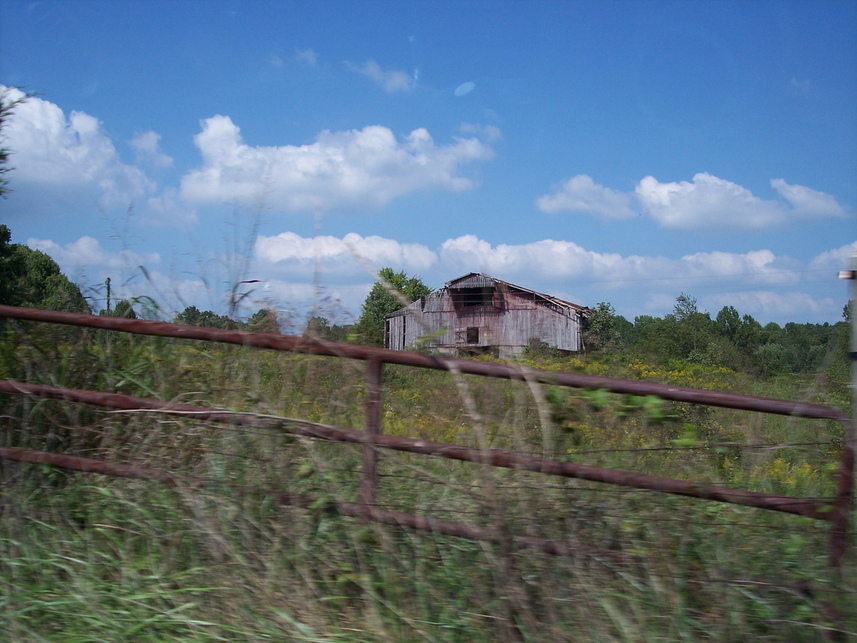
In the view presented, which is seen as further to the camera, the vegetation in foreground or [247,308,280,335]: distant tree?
[247,308,280,335]: distant tree

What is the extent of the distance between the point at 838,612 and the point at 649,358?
3195 millimetres

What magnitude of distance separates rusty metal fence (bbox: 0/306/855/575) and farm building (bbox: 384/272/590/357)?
33 centimetres

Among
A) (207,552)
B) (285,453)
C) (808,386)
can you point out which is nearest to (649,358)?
(808,386)

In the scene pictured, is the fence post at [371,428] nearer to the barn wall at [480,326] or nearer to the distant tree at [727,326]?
the barn wall at [480,326]

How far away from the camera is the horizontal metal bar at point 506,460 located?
2689mm

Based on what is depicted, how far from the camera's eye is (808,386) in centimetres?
326

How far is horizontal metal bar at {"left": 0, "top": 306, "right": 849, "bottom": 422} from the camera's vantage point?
2.69 m

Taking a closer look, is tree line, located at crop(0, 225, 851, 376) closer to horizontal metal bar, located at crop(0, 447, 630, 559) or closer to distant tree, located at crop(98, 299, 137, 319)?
distant tree, located at crop(98, 299, 137, 319)

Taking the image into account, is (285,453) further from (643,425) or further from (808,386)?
(808,386)

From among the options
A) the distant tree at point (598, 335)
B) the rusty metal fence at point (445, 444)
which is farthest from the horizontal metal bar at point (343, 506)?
the distant tree at point (598, 335)

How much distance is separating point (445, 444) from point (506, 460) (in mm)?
307

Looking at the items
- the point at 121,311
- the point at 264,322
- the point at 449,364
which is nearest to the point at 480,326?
the point at 449,364

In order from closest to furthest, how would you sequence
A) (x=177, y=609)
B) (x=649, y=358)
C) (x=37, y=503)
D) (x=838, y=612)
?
1. (x=838, y=612)
2. (x=177, y=609)
3. (x=37, y=503)
4. (x=649, y=358)

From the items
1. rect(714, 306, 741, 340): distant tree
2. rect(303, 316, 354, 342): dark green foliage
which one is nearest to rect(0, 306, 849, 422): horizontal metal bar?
A: rect(303, 316, 354, 342): dark green foliage
